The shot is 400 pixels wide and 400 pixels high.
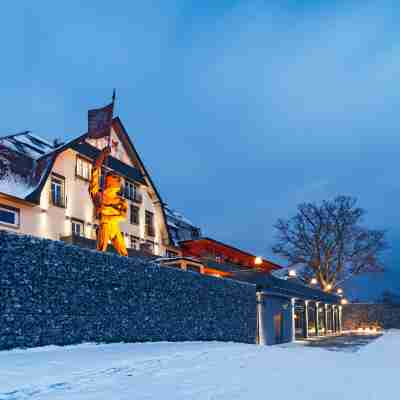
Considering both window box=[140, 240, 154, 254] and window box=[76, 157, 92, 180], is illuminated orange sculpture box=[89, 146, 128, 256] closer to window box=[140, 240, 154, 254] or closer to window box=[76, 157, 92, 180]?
window box=[76, 157, 92, 180]

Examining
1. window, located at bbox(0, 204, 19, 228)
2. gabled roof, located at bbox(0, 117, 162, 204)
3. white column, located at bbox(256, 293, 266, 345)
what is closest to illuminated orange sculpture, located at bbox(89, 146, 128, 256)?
gabled roof, located at bbox(0, 117, 162, 204)

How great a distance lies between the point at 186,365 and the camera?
12.4m

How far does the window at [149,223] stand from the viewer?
3192 centimetres

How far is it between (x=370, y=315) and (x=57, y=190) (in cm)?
3771

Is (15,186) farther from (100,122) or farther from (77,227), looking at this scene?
(100,122)

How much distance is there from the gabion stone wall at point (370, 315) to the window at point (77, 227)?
35020 mm

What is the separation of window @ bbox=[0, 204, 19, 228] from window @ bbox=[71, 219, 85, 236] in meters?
3.83

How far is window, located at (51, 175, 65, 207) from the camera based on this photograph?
79.3 feet

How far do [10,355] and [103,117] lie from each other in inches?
Answer: 414

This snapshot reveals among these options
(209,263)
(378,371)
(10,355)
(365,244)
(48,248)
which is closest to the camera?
(10,355)

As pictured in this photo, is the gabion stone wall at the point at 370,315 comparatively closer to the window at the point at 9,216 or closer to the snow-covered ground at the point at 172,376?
the snow-covered ground at the point at 172,376

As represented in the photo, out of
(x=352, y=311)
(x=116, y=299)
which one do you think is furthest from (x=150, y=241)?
(x=352, y=311)

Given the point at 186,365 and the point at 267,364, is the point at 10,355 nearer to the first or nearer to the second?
the point at 186,365

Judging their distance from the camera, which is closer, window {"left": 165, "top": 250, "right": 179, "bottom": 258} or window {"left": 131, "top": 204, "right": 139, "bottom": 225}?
window {"left": 131, "top": 204, "right": 139, "bottom": 225}
